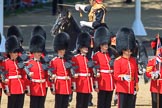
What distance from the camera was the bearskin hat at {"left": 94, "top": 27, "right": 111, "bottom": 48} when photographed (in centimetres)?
1340

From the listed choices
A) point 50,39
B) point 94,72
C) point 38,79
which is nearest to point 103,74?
point 94,72

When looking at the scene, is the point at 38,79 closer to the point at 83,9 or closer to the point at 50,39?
the point at 83,9

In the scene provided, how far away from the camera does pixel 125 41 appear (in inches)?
504

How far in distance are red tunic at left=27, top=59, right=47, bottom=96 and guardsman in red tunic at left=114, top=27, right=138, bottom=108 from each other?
1.14 m

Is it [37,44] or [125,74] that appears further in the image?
[37,44]

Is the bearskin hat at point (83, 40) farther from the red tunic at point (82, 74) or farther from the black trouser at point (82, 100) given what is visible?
the black trouser at point (82, 100)

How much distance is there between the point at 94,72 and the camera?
12.9 m

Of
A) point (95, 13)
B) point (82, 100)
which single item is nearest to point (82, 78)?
point (82, 100)

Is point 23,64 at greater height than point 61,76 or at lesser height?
greater

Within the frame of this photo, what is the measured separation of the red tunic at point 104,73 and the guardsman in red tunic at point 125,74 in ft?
1.52

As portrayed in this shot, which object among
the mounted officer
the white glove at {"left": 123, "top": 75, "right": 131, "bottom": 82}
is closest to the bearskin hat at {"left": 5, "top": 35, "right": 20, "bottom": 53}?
the white glove at {"left": 123, "top": 75, "right": 131, "bottom": 82}

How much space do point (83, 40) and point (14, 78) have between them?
141 cm

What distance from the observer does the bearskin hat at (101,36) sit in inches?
527

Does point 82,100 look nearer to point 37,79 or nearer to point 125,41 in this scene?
point 37,79
